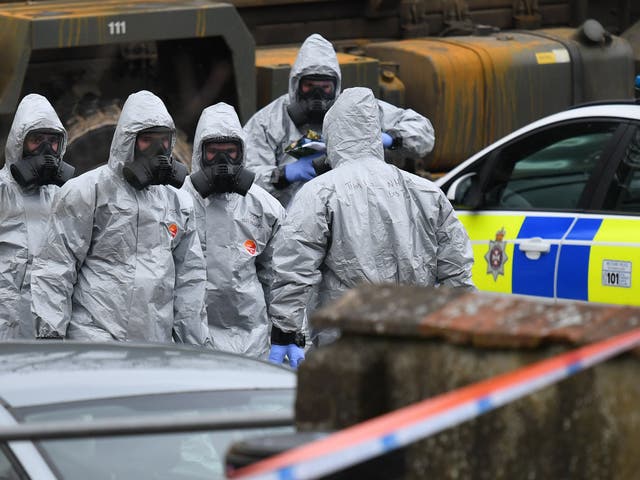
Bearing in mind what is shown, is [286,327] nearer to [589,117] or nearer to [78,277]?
[78,277]

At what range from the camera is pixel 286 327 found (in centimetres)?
569

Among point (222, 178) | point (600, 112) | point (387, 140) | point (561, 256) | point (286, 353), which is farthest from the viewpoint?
point (387, 140)

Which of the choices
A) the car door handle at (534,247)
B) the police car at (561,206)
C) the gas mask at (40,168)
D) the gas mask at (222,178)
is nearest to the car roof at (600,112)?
the police car at (561,206)

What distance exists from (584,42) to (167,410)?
7.35 m

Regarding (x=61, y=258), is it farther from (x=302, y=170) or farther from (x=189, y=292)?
(x=302, y=170)

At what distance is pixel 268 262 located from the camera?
6.24 m

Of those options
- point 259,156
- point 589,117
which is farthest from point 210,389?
point 259,156

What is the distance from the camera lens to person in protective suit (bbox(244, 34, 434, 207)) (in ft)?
24.3

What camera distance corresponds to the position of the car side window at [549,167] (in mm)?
6527

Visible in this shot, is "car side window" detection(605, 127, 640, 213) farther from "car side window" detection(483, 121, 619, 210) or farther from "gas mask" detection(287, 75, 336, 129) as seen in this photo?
"gas mask" detection(287, 75, 336, 129)

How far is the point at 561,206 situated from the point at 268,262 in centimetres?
137

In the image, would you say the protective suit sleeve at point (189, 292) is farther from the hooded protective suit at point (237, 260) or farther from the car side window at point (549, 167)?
the car side window at point (549, 167)


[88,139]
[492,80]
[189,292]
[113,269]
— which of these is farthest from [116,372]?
[492,80]

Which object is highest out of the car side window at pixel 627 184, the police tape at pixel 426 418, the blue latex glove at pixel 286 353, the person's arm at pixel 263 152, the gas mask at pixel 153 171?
the police tape at pixel 426 418
